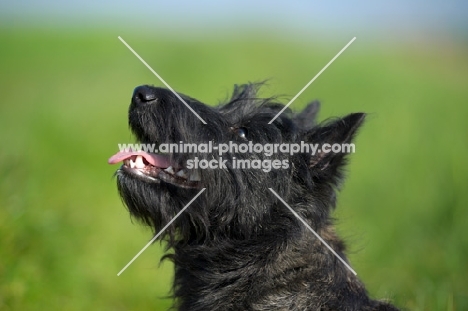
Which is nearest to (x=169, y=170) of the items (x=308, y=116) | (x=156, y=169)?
(x=156, y=169)

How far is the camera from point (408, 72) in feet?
83.3

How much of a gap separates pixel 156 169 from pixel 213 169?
0.40 m

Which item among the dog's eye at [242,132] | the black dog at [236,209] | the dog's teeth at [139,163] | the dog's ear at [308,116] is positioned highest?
the dog's ear at [308,116]

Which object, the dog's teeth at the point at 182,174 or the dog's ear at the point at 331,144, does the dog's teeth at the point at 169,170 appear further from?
the dog's ear at the point at 331,144

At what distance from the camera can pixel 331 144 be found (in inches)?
189

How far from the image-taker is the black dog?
4535mm

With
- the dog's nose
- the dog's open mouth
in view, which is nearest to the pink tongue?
the dog's open mouth

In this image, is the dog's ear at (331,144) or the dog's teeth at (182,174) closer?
the dog's teeth at (182,174)

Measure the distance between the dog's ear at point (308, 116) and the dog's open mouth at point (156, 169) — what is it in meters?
1.00

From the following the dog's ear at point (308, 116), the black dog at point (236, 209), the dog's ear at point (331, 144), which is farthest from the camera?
the dog's ear at point (308, 116)

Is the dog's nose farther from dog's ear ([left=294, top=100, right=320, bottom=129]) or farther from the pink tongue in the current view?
dog's ear ([left=294, top=100, right=320, bottom=129])

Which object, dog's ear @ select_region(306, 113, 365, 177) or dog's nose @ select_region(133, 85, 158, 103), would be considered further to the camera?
dog's ear @ select_region(306, 113, 365, 177)

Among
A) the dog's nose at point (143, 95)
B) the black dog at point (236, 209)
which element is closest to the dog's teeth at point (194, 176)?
the black dog at point (236, 209)

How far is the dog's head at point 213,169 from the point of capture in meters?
4.55
